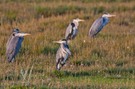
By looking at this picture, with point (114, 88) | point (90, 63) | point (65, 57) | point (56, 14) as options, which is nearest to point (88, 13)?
point (56, 14)

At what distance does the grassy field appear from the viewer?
983cm

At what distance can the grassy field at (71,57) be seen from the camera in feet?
32.2

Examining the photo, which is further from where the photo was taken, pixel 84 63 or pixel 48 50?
pixel 48 50

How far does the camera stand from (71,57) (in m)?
13.4

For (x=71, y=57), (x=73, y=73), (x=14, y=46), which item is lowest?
(x=71, y=57)

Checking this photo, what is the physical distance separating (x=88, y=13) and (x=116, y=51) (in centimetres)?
867

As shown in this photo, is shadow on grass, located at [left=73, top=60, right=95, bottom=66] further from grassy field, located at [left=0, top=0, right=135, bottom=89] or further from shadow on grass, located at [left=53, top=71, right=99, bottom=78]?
shadow on grass, located at [left=53, top=71, right=99, bottom=78]

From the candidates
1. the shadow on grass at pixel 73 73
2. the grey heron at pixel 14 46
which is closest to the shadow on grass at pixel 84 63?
the shadow on grass at pixel 73 73

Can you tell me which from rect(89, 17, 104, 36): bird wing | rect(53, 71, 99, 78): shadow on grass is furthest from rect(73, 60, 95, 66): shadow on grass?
rect(89, 17, 104, 36): bird wing

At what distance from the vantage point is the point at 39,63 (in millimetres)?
12523

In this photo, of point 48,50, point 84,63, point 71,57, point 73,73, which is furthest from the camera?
point 48,50

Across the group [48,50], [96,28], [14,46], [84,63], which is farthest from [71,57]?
[96,28]

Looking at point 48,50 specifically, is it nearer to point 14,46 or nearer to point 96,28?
point 14,46

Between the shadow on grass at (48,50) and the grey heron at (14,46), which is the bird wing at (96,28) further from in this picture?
the grey heron at (14,46)
